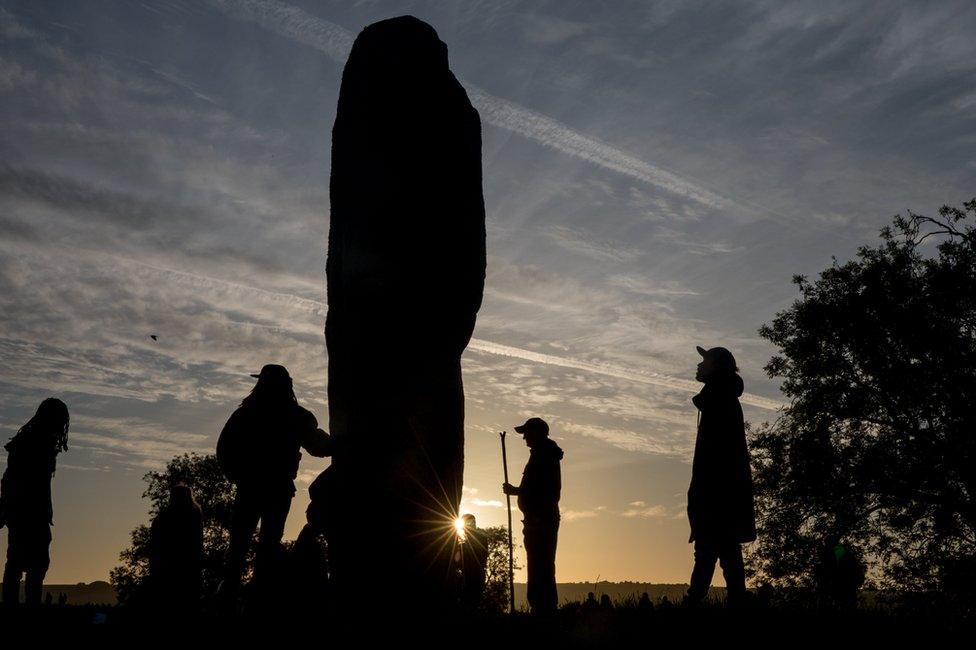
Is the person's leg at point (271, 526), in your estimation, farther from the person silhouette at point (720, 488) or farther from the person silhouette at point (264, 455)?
the person silhouette at point (720, 488)

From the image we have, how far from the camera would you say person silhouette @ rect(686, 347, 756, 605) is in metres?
7.45

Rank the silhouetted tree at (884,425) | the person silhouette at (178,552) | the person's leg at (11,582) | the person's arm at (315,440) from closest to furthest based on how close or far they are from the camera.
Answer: the person's arm at (315,440)
the person silhouette at (178,552)
the person's leg at (11,582)
the silhouetted tree at (884,425)

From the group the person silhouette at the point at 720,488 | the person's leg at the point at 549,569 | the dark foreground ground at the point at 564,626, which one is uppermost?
the person silhouette at the point at 720,488

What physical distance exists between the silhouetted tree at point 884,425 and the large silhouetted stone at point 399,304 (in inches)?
904

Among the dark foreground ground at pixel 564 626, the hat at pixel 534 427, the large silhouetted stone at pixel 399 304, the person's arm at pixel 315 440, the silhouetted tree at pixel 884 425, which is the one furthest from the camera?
the silhouetted tree at pixel 884 425

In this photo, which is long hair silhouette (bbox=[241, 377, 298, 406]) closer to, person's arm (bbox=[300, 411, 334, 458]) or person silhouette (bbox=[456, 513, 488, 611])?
person's arm (bbox=[300, 411, 334, 458])

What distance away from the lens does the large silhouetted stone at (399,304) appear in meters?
7.63

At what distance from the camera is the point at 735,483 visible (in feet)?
24.6

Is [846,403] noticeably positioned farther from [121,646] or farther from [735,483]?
[121,646]

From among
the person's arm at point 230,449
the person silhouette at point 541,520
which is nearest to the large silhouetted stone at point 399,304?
the person's arm at point 230,449

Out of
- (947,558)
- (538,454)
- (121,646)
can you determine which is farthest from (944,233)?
(121,646)

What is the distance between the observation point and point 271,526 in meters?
7.78

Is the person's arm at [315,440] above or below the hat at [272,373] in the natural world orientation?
below

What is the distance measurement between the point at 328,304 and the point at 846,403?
2488 centimetres
